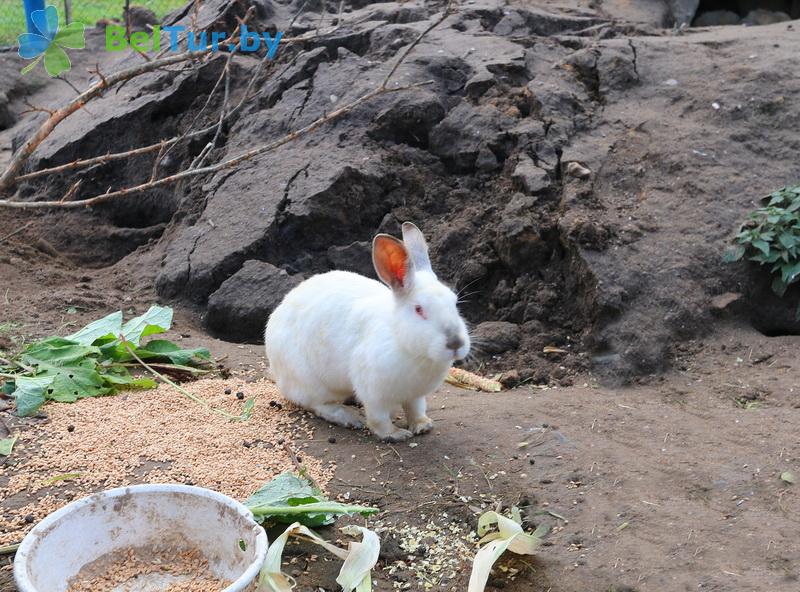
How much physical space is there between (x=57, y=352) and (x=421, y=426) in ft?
6.65

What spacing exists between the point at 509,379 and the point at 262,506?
240 centimetres

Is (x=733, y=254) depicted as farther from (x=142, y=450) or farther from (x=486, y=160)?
(x=142, y=450)

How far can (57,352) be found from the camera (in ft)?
16.6

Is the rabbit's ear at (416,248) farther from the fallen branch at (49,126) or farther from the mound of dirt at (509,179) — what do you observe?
the fallen branch at (49,126)

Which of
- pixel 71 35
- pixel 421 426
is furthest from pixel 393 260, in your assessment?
pixel 71 35

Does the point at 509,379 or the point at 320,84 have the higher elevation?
the point at 320,84

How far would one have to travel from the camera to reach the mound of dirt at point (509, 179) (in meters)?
6.00

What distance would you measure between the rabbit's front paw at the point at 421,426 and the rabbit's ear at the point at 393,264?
0.73 meters

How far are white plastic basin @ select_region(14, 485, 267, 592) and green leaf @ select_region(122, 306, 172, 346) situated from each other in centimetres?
211

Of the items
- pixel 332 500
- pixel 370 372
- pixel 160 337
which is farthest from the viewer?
pixel 160 337

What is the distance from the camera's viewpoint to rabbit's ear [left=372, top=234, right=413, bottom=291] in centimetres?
429

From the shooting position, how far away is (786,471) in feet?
13.5

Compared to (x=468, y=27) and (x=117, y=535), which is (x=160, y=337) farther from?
(x=468, y=27)

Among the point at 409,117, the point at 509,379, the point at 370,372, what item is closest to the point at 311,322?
the point at 370,372
